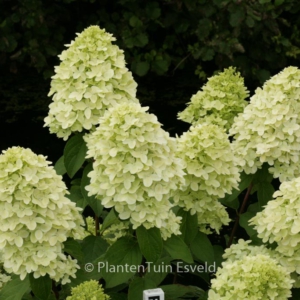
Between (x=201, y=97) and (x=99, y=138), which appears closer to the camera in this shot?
(x=99, y=138)

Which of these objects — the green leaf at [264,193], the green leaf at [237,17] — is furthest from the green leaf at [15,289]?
the green leaf at [237,17]

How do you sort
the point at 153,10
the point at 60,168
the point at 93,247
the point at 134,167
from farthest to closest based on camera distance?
the point at 153,10
the point at 60,168
the point at 93,247
the point at 134,167

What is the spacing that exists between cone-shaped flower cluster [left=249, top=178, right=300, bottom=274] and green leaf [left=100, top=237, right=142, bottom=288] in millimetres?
344

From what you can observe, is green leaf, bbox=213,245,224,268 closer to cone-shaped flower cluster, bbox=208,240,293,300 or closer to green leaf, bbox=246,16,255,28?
cone-shaped flower cluster, bbox=208,240,293,300

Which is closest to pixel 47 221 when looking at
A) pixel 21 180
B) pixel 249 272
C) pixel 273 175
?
pixel 21 180

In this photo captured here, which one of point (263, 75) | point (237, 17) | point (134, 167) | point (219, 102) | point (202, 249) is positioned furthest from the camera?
point (263, 75)

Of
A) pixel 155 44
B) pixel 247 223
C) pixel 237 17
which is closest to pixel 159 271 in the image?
pixel 247 223

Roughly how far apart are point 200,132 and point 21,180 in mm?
531

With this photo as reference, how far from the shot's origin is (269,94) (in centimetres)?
202

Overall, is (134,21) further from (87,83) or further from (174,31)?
(87,83)

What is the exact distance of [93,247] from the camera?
79.8 inches

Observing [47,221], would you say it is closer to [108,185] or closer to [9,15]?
[108,185]

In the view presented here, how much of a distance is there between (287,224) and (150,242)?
341mm

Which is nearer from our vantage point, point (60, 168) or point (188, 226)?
point (188, 226)
